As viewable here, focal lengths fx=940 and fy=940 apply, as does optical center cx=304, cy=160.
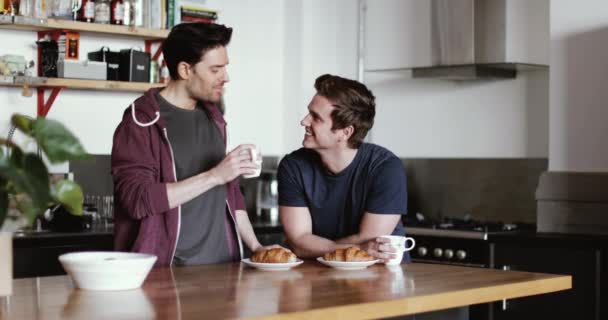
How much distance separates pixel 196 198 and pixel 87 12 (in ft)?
6.95

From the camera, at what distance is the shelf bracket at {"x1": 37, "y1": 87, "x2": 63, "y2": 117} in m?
4.85

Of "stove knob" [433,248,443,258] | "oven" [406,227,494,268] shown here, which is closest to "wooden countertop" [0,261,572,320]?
"oven" [406,227,494,268]

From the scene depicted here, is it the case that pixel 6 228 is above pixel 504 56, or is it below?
below

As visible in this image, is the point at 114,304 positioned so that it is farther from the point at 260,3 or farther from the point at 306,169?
the point at 260,3

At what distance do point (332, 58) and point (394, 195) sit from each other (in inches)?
114

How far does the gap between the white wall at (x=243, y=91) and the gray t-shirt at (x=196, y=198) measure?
6.53 ft

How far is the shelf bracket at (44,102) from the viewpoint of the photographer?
485 centimetres

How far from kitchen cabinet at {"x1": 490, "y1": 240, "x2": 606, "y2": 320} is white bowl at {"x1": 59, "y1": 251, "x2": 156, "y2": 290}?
2152mm

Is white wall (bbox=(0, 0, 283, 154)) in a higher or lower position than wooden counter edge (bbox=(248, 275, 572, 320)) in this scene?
higher

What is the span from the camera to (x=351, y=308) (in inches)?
82.7

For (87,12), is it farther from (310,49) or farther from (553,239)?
(553,239)

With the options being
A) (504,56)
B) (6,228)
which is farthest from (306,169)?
(504,56)

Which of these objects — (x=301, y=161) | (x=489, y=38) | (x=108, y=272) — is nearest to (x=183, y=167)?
(x=301, y=161)

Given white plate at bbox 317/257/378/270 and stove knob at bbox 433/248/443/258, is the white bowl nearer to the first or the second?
white plate at bbox 317/257/378/270
